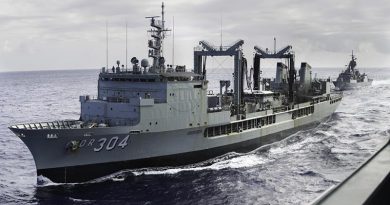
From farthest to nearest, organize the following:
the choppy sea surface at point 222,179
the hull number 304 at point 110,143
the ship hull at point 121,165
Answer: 1. the hull number 304 at point 110,143
2. the ship hull at point 121,165
3. the choppy sea surface at point 222,179

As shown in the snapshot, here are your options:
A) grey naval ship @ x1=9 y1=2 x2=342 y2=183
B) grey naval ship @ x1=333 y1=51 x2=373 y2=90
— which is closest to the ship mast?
grey naval ship @ x1=9 y1=2 x2=342 y2=183

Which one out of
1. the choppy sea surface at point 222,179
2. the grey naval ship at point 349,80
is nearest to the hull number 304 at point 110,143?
the choppy sea surface at point 222,179

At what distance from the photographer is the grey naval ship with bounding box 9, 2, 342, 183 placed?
25484 millimetres

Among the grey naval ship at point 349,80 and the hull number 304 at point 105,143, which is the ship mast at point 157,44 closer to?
the hull number 304 at point 105,143

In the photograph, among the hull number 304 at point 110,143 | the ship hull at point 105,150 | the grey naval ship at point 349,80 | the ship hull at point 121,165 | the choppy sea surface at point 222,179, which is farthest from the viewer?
the grey naval ship at point 349,80

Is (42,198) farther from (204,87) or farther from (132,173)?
(204,87)

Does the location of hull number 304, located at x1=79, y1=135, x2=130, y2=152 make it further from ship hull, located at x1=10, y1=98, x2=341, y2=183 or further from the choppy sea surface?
the choppy sea surface

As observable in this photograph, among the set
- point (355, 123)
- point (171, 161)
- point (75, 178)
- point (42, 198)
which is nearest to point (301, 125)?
point (355, 123)

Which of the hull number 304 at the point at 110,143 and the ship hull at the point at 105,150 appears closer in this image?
the ship hull at the point at 105,150

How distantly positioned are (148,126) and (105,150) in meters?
3.23

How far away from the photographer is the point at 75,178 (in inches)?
1017

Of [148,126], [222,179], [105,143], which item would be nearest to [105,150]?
[105,143]

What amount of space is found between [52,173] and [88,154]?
249 centimetres

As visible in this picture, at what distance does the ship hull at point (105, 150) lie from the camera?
991 inches
